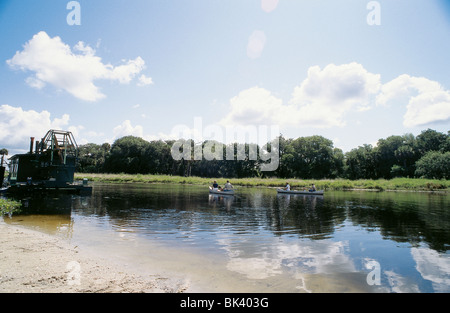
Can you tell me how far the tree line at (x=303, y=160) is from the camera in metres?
84.6

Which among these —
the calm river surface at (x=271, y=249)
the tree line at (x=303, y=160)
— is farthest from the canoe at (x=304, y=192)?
the tree line at (x=303, y=160)

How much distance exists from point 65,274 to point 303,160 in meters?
91.9

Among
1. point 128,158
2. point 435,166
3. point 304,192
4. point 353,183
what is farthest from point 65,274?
point 128,158

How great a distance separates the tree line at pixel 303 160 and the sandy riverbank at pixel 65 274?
81349 mm

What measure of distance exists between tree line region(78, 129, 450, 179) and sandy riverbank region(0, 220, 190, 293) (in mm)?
81349

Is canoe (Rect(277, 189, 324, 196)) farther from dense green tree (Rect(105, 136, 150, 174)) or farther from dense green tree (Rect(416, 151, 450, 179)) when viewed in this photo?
dense green tree (Rect(105, 136, 150, 174))

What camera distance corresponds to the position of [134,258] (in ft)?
27.9

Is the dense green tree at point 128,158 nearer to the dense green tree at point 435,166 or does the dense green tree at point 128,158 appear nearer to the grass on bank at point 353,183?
the grass on bank at point 353,183

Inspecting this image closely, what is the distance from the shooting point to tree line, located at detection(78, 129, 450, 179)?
84562 mm

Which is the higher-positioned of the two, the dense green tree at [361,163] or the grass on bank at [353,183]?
the dense green tree at [361,163]

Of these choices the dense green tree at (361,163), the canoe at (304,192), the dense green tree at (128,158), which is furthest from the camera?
the dense green tree at (128,158)

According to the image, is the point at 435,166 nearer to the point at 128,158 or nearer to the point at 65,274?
the point at 65,274
